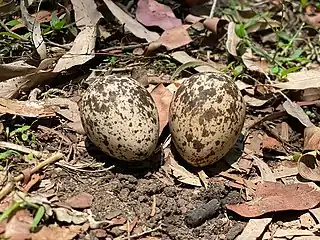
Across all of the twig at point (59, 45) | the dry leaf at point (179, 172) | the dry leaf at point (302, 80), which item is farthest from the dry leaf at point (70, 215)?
the dry leaf at point (302, 80)

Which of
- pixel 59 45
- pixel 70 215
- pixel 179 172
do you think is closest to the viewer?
pixel 70 215

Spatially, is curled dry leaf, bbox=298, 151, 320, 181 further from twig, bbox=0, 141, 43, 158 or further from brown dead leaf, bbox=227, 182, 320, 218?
twig, bbox=0, 141, 43, 158

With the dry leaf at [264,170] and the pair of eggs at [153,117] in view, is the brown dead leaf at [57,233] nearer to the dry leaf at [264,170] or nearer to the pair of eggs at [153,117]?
the pair of eggs at [153,117]

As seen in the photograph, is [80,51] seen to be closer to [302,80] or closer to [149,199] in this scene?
[149,199]

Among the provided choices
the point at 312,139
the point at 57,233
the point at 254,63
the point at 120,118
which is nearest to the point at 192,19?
Result: the point at 254,63

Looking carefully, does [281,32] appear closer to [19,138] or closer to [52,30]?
[52,30]
